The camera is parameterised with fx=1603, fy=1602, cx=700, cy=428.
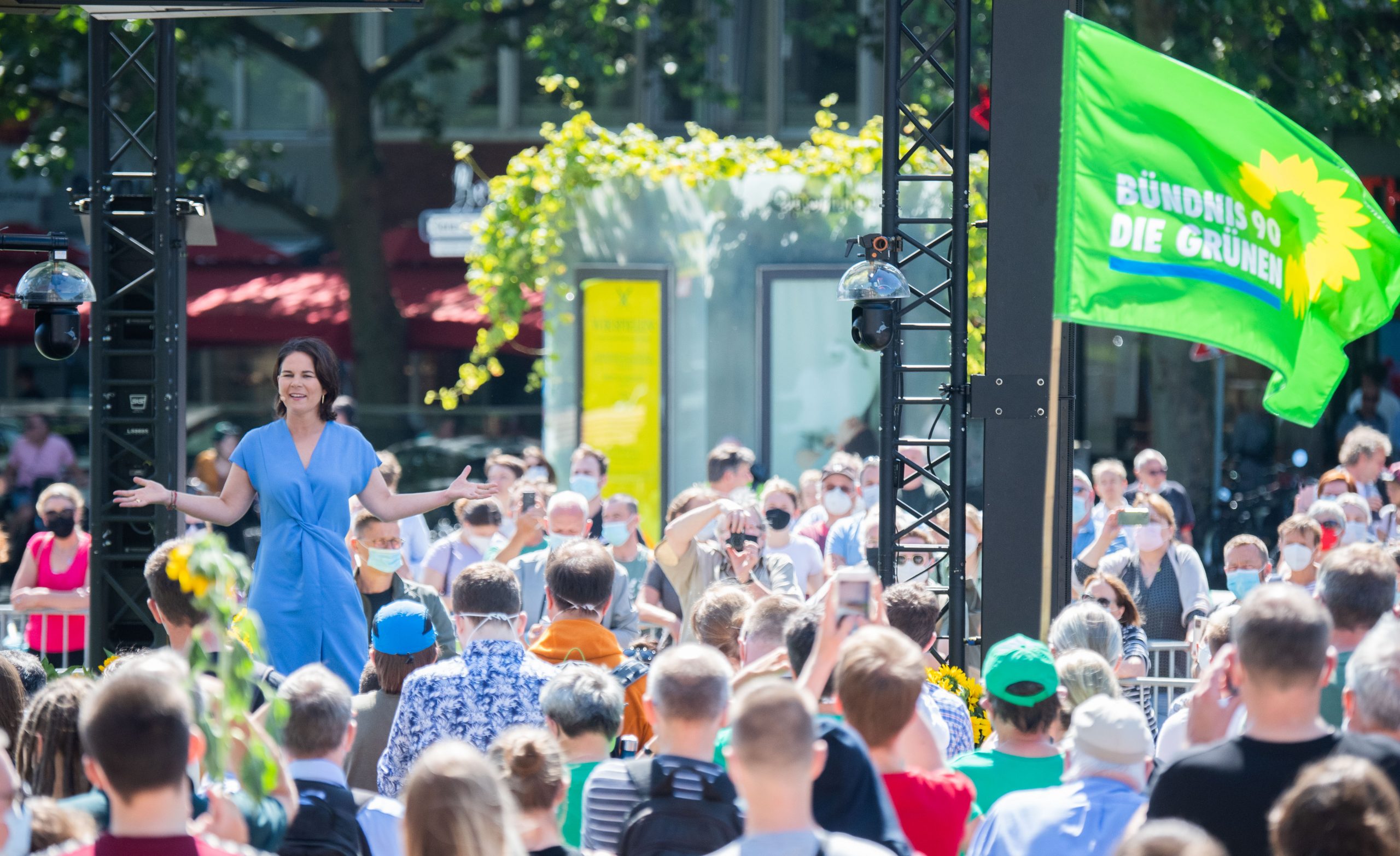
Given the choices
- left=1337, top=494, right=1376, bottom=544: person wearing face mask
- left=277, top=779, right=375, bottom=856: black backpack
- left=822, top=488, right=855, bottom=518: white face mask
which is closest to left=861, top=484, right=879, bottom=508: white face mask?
left=822, top=488, right=855, bottom=518: white face mask

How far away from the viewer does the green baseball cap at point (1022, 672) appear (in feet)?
14.8

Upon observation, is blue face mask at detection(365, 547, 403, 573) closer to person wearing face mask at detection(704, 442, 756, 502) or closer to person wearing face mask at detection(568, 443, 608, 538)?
person wearing face mask at detection(704, 442, 756, 502)

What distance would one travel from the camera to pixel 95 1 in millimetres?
7383

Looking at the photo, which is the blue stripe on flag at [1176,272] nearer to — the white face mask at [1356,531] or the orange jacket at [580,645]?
the orange jacket at [580,645]

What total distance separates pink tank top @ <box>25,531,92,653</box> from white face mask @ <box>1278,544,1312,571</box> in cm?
Result: 688

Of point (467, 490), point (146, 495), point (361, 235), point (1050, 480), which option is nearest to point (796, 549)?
point (1050, 480)

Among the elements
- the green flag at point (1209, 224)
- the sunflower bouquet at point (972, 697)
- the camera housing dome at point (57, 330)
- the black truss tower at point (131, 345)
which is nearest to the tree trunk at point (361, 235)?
the black truss tower at point (131, 345)

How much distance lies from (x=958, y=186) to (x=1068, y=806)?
395 centimetres

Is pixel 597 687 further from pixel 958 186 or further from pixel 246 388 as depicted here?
pixel 246 388

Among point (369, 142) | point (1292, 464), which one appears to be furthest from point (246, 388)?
point (1292, 464)

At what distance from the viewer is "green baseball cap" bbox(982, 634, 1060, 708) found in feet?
14.8

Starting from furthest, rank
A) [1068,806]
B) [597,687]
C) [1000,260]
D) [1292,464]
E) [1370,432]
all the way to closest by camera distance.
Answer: [1292,464], [1370,432], [1000,260], [597,687], [1068,806]

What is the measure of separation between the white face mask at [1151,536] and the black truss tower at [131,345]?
541cm

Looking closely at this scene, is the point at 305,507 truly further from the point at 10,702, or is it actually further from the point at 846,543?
the point at 846,543
